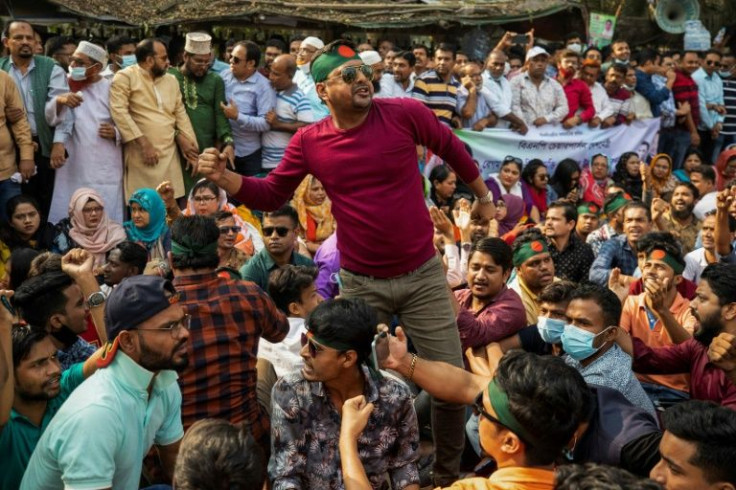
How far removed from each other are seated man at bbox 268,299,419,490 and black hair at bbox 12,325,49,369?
979mm

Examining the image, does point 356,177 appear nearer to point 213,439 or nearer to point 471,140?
point 213,439

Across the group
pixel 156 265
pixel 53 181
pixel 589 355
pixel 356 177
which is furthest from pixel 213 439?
pixel 53 181

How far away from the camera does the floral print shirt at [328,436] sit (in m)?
3.55

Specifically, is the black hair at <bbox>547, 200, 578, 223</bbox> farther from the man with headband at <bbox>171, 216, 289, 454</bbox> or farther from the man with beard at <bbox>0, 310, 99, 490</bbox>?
the man with beard at <bbox>0, 310, 99, 490</bbox>

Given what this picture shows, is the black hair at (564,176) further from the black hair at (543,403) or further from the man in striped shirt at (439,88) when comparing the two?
the black hair at (543,403)

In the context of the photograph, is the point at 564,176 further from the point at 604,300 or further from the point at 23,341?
the point at 23,341

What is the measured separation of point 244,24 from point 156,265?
621cm

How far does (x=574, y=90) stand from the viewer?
37.6ft

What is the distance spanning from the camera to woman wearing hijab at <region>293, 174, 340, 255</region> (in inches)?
312

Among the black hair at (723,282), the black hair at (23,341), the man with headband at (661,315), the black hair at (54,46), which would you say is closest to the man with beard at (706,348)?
the black hair at (723,282)

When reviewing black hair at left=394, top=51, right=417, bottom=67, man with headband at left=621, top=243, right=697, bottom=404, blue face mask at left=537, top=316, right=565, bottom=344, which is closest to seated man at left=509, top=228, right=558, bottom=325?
man with headband at left=621, top=243, right=697, bottom=404

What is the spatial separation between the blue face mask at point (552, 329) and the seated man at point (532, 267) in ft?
3.43

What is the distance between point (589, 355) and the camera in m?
4.40

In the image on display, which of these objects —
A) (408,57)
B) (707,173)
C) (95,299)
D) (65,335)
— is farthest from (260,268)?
(707,173)
